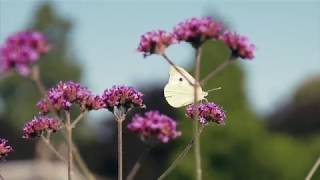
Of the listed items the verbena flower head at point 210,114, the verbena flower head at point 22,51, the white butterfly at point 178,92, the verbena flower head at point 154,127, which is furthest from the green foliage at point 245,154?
the verbena flower head at point 22,51

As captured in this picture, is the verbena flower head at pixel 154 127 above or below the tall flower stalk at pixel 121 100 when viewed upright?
below

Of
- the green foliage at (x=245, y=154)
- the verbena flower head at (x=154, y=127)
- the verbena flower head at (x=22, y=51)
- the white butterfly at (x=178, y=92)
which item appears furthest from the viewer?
the green foliage at (x=245, y=154)

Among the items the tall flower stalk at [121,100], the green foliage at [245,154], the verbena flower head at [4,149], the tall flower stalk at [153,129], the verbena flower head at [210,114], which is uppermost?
the green foliage at [245,154]

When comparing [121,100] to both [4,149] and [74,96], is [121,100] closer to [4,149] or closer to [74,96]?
[74,96]

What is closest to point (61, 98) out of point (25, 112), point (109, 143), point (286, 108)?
point (109, 143)

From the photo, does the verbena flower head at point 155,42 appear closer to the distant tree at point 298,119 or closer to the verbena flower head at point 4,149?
the verbena flower head at point 4,149

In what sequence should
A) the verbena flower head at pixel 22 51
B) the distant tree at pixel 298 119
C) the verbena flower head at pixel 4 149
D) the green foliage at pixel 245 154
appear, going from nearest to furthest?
1. the verbena flower head at pixel 22 51
2. the verbena flower head at pixel 4 149
3. the green foliage at pixel 245 154
4. the distant tree at pixel 298 119

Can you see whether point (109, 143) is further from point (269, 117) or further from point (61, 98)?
point (61, 98)
